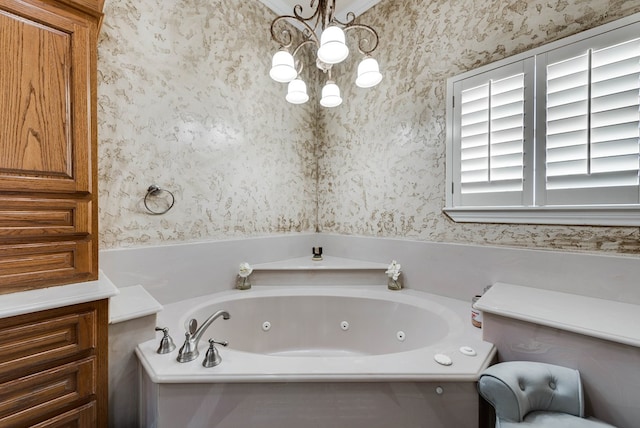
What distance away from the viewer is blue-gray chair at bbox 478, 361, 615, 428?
892 millimetres

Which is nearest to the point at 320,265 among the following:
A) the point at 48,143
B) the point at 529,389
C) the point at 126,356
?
the point at 126,356

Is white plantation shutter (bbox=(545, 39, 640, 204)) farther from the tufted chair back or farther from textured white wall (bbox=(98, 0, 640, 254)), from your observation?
the tufted chair back

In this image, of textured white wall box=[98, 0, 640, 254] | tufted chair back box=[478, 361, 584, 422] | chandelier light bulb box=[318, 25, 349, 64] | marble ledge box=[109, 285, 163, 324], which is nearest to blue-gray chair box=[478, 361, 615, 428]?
tufted chair back box=[478, 361, 584, 422]

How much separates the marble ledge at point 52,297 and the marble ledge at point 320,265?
1064mm

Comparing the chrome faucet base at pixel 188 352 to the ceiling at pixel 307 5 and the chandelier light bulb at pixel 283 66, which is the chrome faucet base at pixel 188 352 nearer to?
the chandelier light bulb at pixel 283 66

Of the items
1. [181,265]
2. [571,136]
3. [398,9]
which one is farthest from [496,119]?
[181,265]

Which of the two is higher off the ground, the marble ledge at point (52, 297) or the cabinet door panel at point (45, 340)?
the marble ledge at point (52, 297)

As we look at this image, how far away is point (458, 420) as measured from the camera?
0.97 m

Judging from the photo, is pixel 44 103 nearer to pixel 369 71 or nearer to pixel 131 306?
pixel 131 306

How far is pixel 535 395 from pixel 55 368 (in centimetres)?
162

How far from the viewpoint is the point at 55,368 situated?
899mm

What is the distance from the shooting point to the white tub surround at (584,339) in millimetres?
908

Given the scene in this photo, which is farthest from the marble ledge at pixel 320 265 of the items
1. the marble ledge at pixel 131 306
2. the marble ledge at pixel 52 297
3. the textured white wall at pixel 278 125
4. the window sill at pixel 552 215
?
the marble ledge at pixel 52 297

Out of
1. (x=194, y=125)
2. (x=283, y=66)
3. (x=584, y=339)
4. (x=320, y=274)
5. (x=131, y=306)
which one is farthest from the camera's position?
(x=320, y=274)
